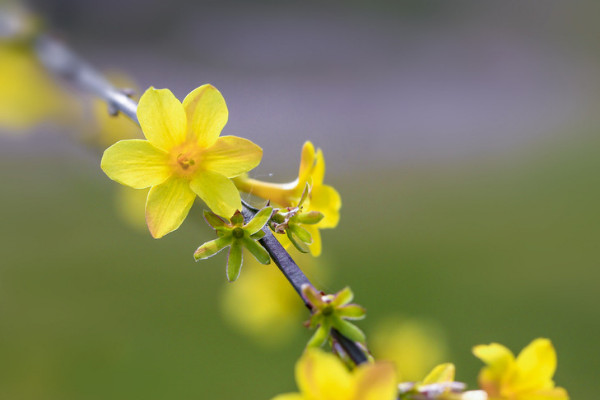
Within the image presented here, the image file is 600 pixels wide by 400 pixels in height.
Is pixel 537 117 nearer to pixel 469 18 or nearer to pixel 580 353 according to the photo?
pixel 469 18

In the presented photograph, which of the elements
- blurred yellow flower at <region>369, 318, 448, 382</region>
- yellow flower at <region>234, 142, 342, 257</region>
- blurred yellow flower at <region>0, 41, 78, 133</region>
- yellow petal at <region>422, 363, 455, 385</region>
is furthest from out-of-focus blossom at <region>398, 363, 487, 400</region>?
blurred yellow flower at <region>0, 41, 78, 133</region>

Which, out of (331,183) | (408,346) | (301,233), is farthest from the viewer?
(331,183)

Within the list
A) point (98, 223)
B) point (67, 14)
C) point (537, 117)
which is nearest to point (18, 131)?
point (98, 223)

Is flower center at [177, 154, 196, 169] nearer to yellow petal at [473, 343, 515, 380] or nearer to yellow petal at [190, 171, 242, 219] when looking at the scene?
yellow petal at [190, 171, 242, 219]

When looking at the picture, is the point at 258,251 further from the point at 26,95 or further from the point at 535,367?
the point at 26,95

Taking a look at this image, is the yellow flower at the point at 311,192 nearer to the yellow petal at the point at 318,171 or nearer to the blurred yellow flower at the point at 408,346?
the yellow petal at the point at 318,171

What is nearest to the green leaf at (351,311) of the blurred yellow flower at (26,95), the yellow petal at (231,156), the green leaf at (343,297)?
the green leaf at (343,297)

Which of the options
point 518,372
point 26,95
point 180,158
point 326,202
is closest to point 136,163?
point 180,158
